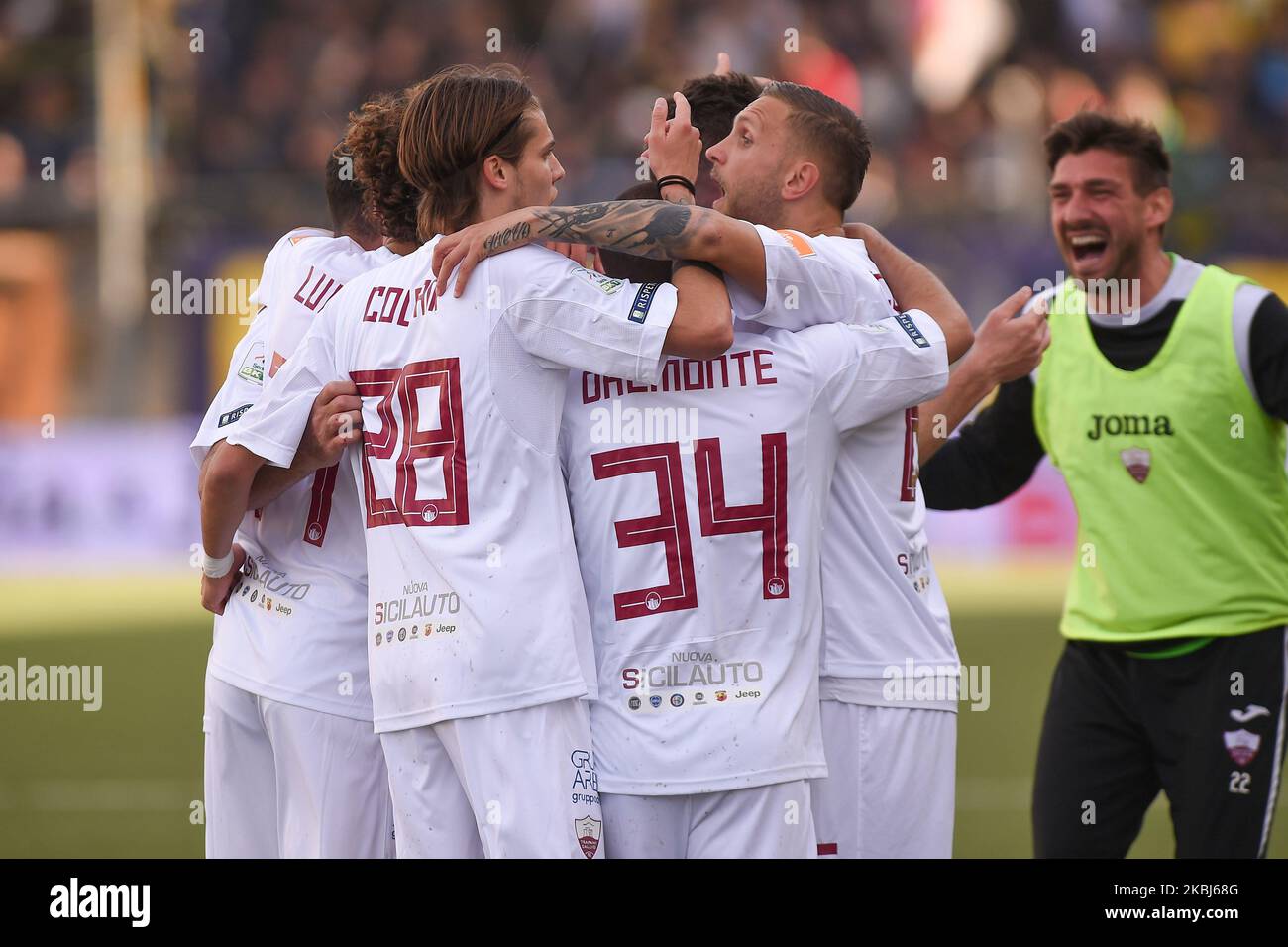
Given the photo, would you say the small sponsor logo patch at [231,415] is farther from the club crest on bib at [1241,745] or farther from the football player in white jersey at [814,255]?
the club crest on bib at [1241,745]

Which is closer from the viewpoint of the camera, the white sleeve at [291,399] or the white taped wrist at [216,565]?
the white sleeve at [291,399]

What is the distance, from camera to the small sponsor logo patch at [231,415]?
13.5ft

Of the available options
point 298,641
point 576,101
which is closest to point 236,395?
point 298,641

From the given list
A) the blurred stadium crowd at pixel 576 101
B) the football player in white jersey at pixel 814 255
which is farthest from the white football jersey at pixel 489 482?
the blurred stadium crowd at pixel 576 101

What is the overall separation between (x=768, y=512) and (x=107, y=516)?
13339mm

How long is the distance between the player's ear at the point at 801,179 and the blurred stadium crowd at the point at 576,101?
12718 mm

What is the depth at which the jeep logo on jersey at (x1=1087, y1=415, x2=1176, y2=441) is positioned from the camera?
5188 mm

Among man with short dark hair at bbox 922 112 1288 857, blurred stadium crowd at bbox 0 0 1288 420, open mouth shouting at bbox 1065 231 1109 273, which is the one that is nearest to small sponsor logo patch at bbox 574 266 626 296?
man with short dark hair at bbox 922 112 1288 857

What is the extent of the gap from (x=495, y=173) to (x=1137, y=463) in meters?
2.53

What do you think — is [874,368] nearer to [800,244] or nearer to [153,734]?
[800,244]

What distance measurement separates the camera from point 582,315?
3.54m
